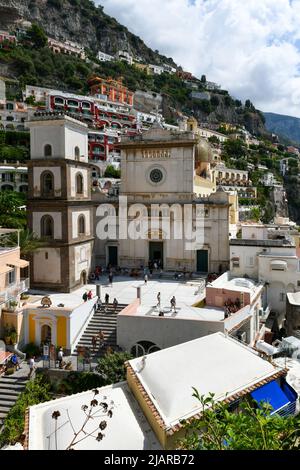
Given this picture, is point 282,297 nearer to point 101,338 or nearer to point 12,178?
point 101,338

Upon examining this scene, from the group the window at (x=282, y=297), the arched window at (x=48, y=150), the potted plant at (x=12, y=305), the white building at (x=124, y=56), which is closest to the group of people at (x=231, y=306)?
the window at (x=282, y=297)

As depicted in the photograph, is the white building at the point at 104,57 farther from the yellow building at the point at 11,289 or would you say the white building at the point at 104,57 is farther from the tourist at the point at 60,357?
the tourist at the point at 60,357

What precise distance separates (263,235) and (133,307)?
14.4 meters

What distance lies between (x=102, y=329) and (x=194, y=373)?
31.3ft

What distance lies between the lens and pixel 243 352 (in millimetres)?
12969

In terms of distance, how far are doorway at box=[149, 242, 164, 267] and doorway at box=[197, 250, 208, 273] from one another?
9.88 ft

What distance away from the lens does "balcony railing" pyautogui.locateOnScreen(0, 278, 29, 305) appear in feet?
63.1

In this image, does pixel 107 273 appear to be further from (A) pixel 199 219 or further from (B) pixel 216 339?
(B) pixel 216 339

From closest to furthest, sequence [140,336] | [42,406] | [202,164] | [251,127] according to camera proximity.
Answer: [42,406]
[140,336]
[202,164]
[251,127]

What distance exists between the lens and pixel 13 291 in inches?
795

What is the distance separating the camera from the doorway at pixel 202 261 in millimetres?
29781

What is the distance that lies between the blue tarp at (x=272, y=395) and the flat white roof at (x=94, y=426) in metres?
3.43

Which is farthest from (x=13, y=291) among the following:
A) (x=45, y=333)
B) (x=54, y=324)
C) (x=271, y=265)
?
(x=271, y=265)

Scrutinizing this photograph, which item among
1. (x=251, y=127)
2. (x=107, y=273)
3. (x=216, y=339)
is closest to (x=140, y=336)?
(x=216, y=339)
